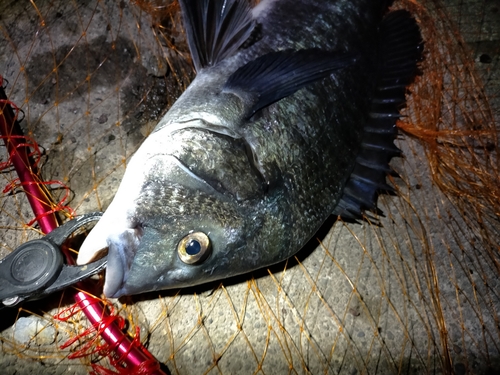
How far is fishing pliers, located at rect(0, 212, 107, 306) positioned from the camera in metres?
1.78

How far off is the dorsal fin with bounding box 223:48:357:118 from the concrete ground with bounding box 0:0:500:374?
93 centimetres

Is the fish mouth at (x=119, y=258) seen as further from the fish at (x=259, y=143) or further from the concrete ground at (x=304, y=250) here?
the concrete ground at (x=304, y=250)

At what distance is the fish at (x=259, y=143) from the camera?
1623 millimetres

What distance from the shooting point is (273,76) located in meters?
2.01

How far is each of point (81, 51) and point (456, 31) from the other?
9.94 ft

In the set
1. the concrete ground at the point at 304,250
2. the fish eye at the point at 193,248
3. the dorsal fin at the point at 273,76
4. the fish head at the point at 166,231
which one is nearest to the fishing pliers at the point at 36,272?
the fish head at the point at 166,231

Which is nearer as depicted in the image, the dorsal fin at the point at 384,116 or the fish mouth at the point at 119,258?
the fish mouth at the point at 119,258

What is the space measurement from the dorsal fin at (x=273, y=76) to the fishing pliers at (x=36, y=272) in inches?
44.6

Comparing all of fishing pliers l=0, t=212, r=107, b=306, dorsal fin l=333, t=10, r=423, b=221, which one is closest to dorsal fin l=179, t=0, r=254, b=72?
dorsal fin l=333, t=10, r=423, b=221

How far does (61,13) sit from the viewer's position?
2.93 meters

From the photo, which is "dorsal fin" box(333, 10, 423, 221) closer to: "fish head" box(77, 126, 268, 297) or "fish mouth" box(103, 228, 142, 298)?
"fish head" box(77, 126, 268, 297)

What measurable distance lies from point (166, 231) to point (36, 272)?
769mm

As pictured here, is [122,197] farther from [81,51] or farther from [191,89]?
[81,51]

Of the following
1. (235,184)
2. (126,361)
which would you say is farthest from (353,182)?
(126,361)
